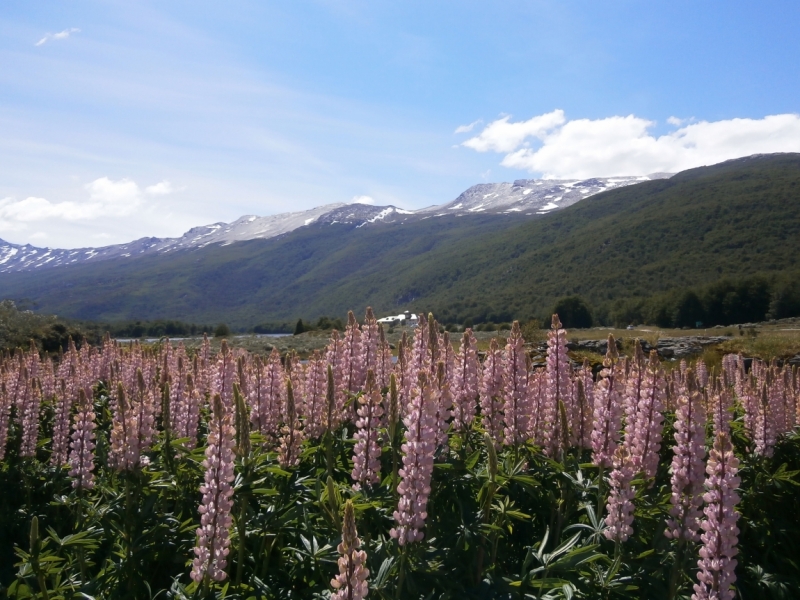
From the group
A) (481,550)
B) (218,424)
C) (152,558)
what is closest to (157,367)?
(152,558)

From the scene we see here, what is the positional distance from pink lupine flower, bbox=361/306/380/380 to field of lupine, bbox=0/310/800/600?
2 centimetres

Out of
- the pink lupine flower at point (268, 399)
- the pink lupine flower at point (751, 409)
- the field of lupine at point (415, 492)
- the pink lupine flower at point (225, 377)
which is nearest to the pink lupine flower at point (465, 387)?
the field of lupine at point (415, 492)

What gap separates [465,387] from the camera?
5.65 metres

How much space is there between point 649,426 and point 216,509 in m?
A: 3.69

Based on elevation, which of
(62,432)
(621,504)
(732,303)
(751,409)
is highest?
(62,432)

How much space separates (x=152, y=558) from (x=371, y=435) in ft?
7.04

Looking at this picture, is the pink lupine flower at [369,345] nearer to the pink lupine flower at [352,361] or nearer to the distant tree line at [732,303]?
the pink lupine flower at [352,361]

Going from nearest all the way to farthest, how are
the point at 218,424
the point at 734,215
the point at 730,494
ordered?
the point at 730,494 < the point at 218,424 < the point at 734,215

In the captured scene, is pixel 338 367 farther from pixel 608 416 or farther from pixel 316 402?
pixel 608 416

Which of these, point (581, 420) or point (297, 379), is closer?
point (581, 420)

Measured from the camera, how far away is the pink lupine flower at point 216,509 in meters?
3.89

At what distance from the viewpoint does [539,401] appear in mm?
6051

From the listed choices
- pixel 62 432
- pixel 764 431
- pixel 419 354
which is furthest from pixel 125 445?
pixel 764 431

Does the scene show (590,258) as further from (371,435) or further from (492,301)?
(371,435)
